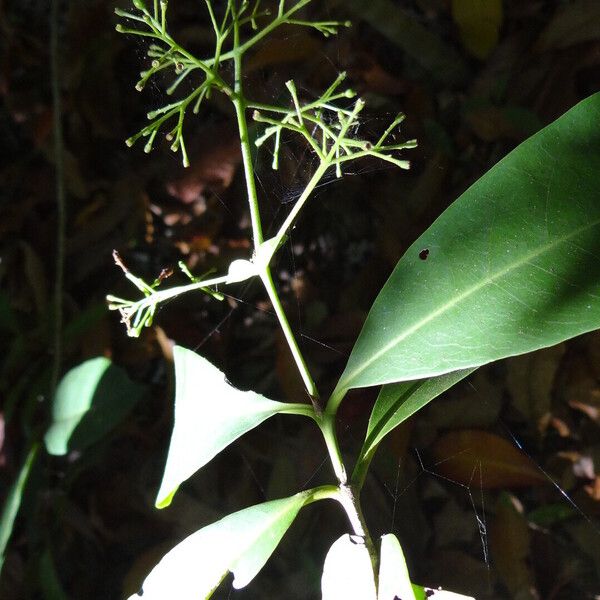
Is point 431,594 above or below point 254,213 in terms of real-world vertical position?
below

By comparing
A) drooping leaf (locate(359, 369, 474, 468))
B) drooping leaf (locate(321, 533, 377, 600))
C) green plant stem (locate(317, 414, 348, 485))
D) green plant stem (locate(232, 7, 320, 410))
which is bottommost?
drooping leaf (locate(321, 533, 377, 600))

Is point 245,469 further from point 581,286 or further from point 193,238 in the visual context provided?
point 581,286

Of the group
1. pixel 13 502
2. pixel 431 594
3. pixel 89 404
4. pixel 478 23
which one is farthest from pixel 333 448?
pixel 478 23

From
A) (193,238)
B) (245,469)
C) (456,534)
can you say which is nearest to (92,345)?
(193,238)

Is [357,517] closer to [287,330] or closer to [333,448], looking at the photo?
[333,448]

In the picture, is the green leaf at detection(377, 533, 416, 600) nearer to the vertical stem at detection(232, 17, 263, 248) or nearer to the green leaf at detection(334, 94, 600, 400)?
the green leaf at detection(334, 94, 600, 400)

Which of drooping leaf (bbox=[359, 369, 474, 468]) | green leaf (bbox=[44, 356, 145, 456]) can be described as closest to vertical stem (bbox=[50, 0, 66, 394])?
green leaf (bbox=[44, 356, 145, 456])

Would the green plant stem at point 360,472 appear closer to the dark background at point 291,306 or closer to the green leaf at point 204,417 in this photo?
the green leaf at point 204,417
